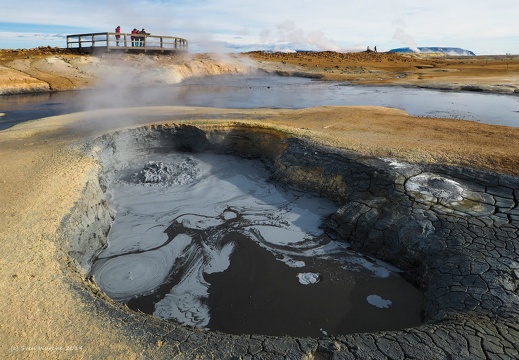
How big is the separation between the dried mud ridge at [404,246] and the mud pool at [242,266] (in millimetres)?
334

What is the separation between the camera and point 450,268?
4.02 meters

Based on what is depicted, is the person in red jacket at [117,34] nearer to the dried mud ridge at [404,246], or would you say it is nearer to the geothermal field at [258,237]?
the geothermal field at [258,237]

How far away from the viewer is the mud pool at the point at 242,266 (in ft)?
13.1

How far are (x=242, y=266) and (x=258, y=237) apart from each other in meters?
0.76

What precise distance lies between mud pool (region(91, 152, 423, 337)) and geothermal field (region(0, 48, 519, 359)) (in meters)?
0.03

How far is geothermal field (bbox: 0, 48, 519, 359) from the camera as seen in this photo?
295 centimetres

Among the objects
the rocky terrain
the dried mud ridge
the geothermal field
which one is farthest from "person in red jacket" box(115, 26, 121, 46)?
the dried mud ridge

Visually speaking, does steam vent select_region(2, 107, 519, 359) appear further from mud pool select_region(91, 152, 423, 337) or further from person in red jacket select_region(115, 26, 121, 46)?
person in red jacket select_region(115, 26, 121, 46)

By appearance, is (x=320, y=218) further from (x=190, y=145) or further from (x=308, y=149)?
(x=190, y=145)

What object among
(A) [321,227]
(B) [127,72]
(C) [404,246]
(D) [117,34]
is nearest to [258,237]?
(A) [321,227]

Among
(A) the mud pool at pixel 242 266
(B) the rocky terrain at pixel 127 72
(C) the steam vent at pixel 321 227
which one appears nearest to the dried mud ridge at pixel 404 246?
(C) the steam vent at pixel 321 227

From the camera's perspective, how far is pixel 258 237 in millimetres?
5547

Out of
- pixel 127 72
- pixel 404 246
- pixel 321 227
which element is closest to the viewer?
pixel 404 246

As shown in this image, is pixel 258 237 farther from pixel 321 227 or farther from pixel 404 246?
pixel 404 246
